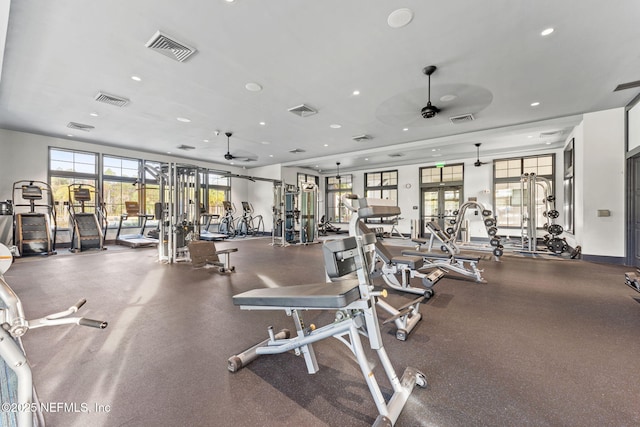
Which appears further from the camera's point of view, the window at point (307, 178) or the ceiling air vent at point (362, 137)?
the window at point (307, 178)

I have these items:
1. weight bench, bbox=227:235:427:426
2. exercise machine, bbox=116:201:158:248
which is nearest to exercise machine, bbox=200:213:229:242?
exercise machine, bbox=116:201:158:248

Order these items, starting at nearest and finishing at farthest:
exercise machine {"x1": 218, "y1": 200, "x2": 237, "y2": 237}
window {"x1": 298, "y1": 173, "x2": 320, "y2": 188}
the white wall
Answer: the white wall
exercise machine {"x1": 218, "y1": 200, "x2": 237, "y2": 237}
window {"x1": 298, "y1": 173, "x2": 320, "y2": 188}

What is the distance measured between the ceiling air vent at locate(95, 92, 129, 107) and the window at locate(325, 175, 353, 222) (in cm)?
945

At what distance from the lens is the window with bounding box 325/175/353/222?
13.5m

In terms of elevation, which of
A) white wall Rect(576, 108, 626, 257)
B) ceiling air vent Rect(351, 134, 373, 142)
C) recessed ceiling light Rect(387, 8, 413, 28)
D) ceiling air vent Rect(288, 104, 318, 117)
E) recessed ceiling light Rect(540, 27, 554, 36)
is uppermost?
ceiling air vent Rect(351, 134, 373, 142)

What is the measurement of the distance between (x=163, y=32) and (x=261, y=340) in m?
3.60

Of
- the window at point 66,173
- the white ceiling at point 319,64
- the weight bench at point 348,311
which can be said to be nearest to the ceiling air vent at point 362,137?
the white ceiling at point 319,64

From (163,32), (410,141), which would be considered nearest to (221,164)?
(410,141)

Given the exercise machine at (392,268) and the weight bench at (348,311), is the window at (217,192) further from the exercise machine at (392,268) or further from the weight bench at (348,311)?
the weight bench at (348,311)

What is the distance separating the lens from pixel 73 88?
15.3 feet

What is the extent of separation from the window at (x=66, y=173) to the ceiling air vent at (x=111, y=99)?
15.3 feet

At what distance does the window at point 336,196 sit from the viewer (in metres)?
13.5

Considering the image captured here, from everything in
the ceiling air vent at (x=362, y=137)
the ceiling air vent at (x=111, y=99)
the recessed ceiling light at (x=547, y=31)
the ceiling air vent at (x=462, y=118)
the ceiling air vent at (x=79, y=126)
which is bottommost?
the ceiling air vent at (x=462, y=118)

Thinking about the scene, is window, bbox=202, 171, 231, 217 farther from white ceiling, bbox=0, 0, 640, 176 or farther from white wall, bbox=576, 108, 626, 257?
white wall, bbox=576, 108, 626, 257
